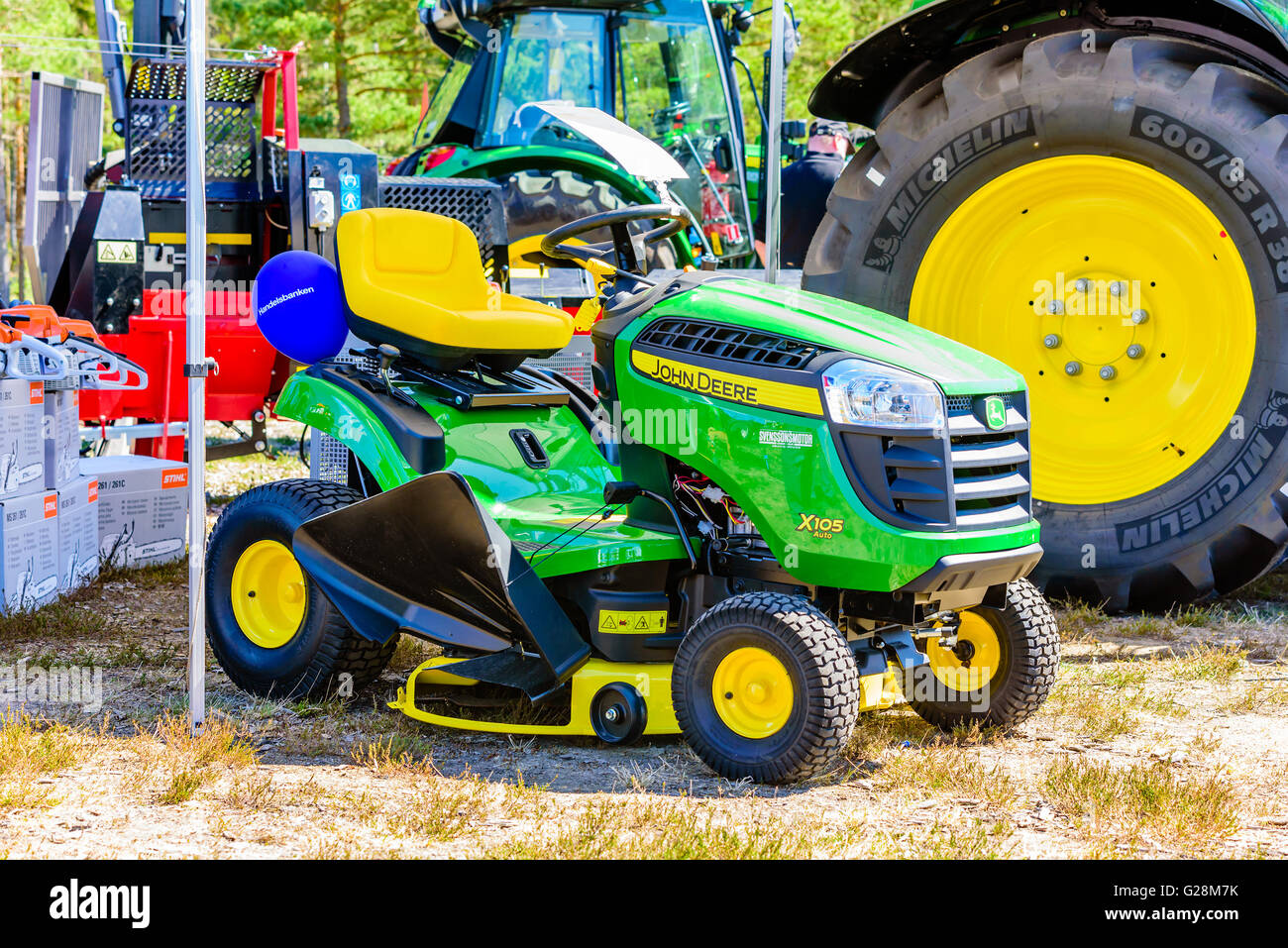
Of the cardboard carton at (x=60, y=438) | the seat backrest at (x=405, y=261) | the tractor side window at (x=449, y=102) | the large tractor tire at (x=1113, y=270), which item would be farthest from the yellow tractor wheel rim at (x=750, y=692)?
the tractor side window at (x=449, y=102)

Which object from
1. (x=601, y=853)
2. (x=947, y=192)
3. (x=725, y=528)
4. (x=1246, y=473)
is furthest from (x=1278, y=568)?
(x=601, y=853)

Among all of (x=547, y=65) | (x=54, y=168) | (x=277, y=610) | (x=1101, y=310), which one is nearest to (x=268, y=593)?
(x=277, y=610)

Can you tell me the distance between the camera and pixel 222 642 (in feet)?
13.8

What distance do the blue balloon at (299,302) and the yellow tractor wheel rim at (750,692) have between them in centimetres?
170

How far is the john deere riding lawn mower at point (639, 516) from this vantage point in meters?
3.26

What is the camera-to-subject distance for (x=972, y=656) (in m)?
3.72

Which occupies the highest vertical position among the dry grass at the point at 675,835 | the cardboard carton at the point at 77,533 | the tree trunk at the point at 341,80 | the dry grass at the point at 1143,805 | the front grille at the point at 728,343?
the tree trunk at the point at 341,80

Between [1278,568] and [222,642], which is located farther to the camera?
[1278,568]

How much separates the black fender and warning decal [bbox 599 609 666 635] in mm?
2351

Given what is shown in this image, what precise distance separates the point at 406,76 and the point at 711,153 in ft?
54.9

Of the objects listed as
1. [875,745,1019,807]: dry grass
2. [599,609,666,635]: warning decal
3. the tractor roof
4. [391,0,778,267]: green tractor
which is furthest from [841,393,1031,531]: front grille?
the tractor roof

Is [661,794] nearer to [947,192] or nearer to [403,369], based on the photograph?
[403,369]

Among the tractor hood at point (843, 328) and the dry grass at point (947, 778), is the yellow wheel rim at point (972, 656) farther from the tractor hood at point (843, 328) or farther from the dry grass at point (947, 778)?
the tractor hood at point (843, 328)

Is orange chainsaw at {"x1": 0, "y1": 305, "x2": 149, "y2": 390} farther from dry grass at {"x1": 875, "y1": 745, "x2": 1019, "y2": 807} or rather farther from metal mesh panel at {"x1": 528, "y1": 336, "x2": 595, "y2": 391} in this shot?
dry grass at {"x1": 875, "y1": 745, "x2": 1019, "y2": 807}
